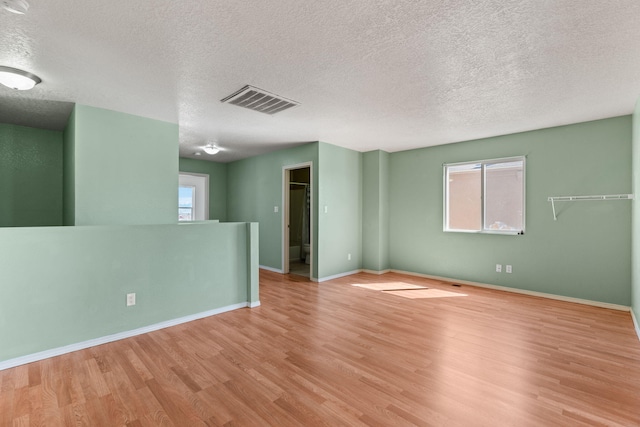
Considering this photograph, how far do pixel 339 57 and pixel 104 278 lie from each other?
293 centimetres

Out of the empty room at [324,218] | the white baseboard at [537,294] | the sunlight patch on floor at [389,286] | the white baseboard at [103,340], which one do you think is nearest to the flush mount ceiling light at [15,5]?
the empty room at [324,218]

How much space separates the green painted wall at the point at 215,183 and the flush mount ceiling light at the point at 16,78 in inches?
172

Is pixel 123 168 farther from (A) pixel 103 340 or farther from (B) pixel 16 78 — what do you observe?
(A) pixel 103 340

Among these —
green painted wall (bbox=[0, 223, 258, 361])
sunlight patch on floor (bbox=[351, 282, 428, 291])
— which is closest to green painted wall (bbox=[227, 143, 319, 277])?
sunlight patch on floor (bbox=[351, 282, 428, 291])

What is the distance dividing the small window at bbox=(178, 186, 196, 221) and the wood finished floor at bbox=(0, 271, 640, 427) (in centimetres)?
442

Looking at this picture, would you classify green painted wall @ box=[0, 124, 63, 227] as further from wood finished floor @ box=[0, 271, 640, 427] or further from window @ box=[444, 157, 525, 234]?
window @ box=[444, 157, 525, 234]

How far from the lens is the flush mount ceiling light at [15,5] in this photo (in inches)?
66.3

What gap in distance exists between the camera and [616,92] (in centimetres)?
Answer: 304

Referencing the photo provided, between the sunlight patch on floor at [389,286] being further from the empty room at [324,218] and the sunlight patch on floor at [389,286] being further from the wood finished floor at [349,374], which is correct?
the wood finished floor at [349,374]

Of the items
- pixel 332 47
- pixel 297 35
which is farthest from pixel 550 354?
pixel 297 35

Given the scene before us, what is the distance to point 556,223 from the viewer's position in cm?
425

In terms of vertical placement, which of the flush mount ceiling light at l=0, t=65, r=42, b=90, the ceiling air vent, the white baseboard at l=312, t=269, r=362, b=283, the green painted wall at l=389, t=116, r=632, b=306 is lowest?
the white baseboard at l=312, t=269, r=362, b=283

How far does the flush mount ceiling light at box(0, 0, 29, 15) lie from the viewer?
1.68 m

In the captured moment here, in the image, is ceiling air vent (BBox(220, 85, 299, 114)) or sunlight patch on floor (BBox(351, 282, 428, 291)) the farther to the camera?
sunlight patch on floor (BBox(351, 282, 428, 291))
